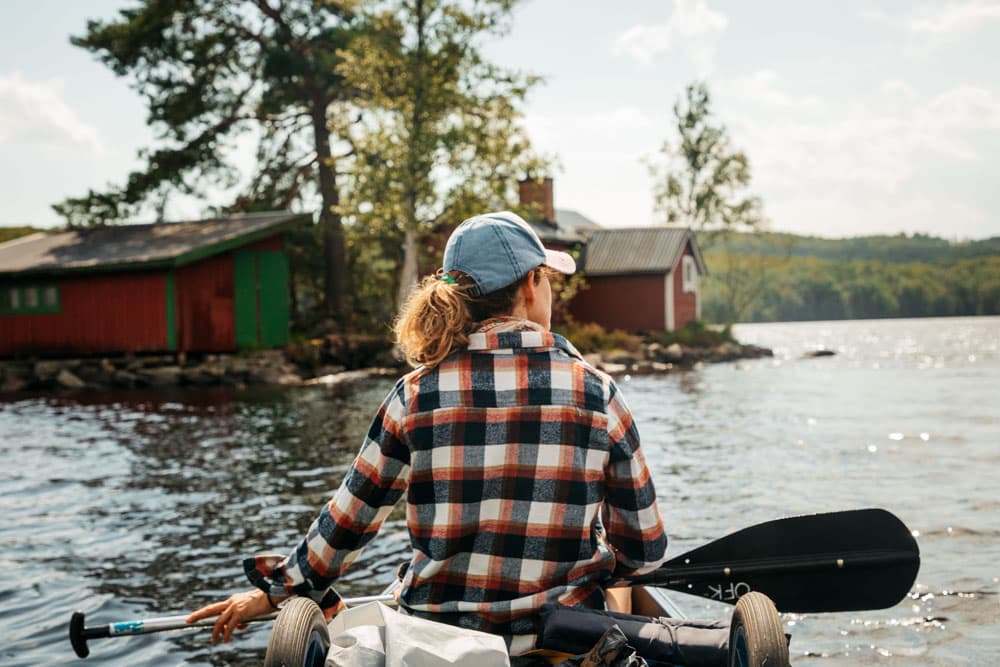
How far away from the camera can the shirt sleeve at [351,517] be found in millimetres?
2404

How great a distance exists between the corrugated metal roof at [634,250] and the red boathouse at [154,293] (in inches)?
565

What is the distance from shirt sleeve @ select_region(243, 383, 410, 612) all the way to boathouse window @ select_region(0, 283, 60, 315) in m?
25.4

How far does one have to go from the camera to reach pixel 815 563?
282 centimetres

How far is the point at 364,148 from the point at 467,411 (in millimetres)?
26115

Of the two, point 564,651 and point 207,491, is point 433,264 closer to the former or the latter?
point 207,491

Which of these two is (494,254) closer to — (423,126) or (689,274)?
(423,126)

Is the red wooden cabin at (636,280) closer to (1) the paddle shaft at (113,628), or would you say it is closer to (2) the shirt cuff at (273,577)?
(1) the paddle shaft at (113,628)

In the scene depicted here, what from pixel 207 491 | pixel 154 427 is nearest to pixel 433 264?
pixel 154 427

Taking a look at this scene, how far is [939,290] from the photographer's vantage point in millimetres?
118250

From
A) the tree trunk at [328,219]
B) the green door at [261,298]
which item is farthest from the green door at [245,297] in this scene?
the tree trunk at [328,219]

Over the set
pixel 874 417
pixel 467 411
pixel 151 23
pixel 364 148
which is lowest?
pixel 874 417

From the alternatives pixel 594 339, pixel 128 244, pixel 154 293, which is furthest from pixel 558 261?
pixel 594 339

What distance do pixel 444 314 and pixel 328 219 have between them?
28957 mm

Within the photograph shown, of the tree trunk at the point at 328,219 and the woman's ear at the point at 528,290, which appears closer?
the woman's ear at the point at 528,290
